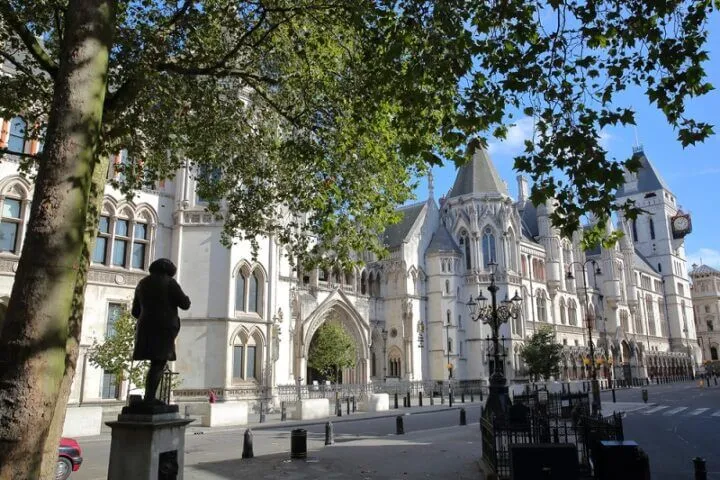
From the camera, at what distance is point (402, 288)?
46.1m

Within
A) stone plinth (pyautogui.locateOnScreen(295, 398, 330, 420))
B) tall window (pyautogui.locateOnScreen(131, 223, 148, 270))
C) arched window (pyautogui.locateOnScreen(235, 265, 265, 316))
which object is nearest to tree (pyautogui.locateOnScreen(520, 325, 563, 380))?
stone plinth (pyautogui.locateOnScreen(295, 398, 330, 420))

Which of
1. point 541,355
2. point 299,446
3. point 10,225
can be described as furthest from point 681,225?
point 299,446

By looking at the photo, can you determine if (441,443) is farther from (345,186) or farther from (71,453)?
(71,453)

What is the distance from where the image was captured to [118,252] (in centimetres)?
2678

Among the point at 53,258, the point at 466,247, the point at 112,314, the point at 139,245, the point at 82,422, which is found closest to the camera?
the point at 53,258

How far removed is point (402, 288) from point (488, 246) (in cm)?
1057

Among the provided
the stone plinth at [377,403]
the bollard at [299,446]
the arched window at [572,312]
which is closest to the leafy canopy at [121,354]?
the bollard at [299,446]

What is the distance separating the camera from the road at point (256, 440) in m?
12.5

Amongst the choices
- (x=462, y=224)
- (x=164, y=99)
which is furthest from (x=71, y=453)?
(x=462, y=224)

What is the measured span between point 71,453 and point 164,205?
19.6 meters

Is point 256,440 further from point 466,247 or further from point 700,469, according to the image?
point 466,247

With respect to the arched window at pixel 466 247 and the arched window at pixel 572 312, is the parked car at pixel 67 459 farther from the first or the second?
the arched window at pixel 572 312

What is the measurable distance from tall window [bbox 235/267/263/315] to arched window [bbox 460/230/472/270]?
82.1 ft

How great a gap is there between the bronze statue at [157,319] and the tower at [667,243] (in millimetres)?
93186
